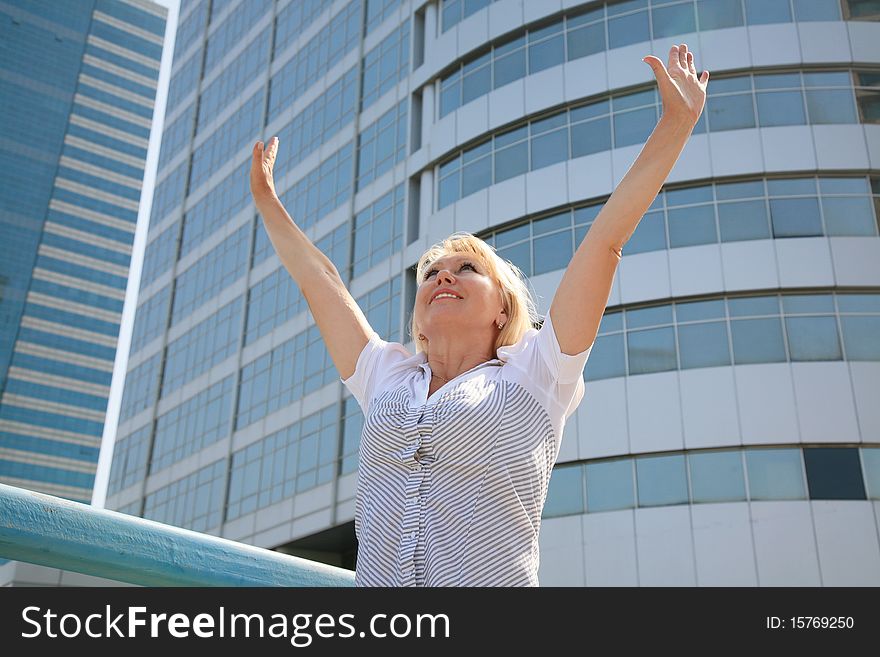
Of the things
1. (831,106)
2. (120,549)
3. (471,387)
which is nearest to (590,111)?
(831,106)

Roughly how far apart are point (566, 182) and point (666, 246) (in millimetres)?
2950

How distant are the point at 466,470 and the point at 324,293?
798 mm

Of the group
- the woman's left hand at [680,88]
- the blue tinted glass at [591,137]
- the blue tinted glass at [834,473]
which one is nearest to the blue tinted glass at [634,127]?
the blue tinted glass at [591,137]

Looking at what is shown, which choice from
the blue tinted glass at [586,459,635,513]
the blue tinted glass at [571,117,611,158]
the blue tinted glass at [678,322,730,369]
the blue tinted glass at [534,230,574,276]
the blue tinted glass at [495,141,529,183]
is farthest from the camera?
the blue tinted glass at [495,141,529,183]

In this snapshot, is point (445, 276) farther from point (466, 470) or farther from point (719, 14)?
point (719, 14)

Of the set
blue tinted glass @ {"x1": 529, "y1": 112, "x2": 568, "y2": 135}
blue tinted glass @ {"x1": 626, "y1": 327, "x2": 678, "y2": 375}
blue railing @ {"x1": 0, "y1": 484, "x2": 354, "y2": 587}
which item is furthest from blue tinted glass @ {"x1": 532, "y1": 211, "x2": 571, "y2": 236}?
blue railing @ {"x1": 0, "y1": 484, "x2": 354, "y2": 587}

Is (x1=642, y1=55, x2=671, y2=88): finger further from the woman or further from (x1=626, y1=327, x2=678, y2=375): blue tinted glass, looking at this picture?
(x1=626, y1=327, x2=678, y2=375): blue tinted glass

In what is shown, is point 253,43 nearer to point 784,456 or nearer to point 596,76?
point 596,76

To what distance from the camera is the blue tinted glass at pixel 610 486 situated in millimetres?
19828

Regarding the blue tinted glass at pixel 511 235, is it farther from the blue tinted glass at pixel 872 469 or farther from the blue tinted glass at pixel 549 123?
the blue tinted glass at pixel 872 469

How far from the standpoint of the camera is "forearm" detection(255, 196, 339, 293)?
9.00 feet

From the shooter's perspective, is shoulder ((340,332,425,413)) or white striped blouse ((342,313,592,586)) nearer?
white striped blouse ((342,313,592,586))

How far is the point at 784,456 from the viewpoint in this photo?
19.2 meters

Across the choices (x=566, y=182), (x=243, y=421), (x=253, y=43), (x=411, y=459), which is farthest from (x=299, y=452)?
(x=411, y=459)
